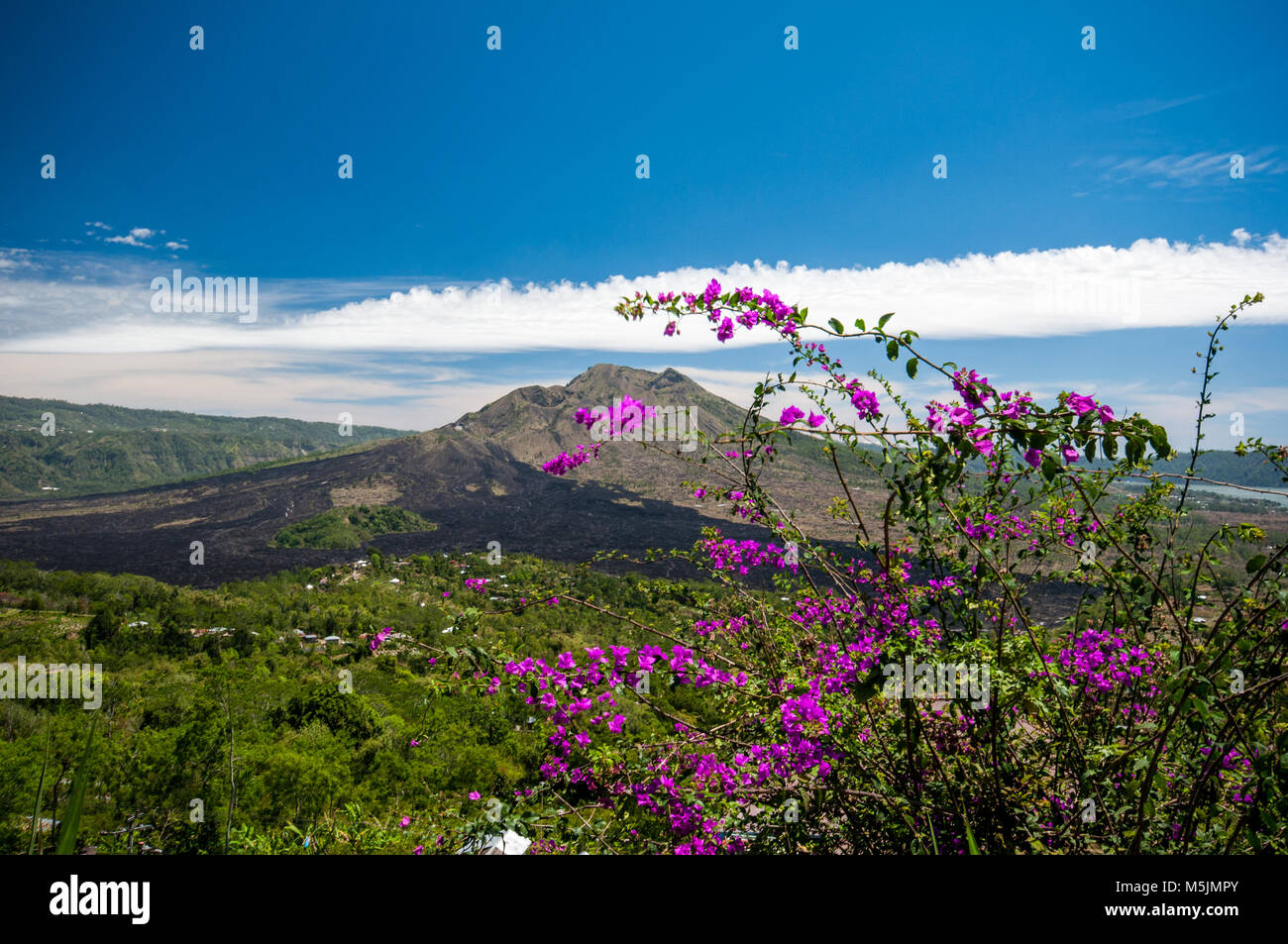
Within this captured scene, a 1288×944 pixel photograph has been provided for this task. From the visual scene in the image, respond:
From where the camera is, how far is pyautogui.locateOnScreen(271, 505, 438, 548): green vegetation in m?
87.1

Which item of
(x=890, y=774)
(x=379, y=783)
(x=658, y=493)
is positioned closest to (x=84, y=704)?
(x=379, y=783)

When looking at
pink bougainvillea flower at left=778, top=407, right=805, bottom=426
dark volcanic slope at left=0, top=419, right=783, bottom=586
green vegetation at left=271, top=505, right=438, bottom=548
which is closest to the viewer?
pink bougainvillea flower at left=778, top=407, right=805, bottom=426

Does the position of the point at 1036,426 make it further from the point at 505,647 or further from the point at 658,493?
the point at 658,493

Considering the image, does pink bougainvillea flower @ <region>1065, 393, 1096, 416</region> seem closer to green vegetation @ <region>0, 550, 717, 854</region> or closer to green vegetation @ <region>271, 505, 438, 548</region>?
green vegetation @ <region>0, 550, 717, 854</region>

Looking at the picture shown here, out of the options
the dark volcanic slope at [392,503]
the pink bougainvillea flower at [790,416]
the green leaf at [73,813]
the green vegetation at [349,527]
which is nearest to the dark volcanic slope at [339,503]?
the dark volcanic slope at [392,503]

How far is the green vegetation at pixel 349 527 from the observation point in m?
87.1

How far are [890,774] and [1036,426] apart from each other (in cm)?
157

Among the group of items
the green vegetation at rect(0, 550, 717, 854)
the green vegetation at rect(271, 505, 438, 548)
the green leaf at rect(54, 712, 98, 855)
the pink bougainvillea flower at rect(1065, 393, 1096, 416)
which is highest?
the pink bougainvillea flower at rect(1065, 393, 1096, 416)

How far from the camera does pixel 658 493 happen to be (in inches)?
4675

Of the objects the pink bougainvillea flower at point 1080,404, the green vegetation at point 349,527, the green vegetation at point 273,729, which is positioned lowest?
the green vegetation at point 349,527

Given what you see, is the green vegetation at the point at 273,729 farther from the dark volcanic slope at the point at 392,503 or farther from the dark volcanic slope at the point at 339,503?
the dark volcanic slope at the point at 339,503

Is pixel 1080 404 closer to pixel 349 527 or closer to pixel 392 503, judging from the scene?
pixel 349 527

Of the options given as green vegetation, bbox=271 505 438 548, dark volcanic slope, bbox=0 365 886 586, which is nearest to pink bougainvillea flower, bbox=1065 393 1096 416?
dark volcanic slope, bbox=0 365 886 586

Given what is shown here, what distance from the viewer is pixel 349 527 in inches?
3693
